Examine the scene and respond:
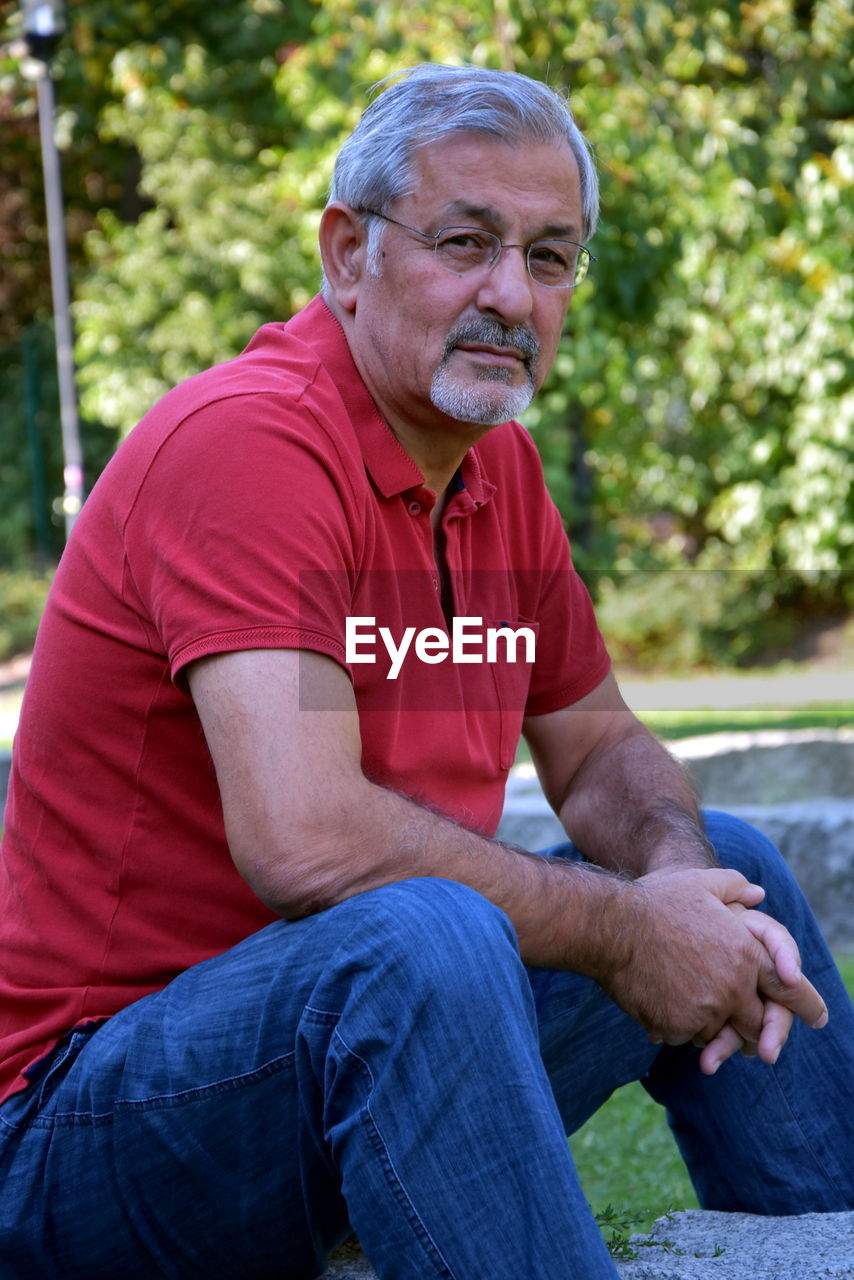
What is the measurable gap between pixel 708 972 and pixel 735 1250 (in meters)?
0.47

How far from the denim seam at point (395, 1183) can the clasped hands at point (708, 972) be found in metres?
0.43

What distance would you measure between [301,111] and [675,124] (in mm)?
2534

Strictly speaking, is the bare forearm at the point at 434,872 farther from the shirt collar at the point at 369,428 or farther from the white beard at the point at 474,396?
the white beard at the point at 474,396

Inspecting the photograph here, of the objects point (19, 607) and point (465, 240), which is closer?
point (465, 240)

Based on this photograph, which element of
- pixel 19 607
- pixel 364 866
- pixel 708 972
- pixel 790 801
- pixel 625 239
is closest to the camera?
pixel 364 866

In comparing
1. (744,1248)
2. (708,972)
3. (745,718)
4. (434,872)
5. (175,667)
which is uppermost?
(175,667)

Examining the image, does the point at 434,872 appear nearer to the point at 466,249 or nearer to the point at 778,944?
the point at 778,944

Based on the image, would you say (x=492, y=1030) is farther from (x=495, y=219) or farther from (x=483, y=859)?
(x=495, y=219)

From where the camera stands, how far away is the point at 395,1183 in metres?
1.55

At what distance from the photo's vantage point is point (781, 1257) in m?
2.07

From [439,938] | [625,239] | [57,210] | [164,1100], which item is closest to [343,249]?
[439,938]

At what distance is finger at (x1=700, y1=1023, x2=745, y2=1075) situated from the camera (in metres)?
1.97

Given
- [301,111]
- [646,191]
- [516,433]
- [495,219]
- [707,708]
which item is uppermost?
[301,111]

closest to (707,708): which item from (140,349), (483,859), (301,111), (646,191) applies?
(646,191)
